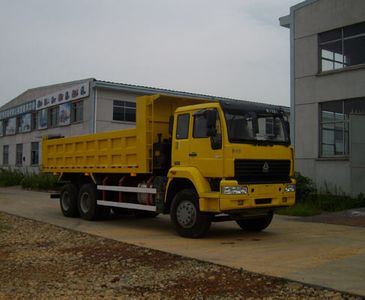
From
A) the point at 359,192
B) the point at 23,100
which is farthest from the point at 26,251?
the point at 23,100

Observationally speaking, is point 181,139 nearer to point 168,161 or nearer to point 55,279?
point 168,161

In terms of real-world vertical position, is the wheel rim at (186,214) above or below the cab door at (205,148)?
below

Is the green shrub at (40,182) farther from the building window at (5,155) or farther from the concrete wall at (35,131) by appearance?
the building window at (5,155)

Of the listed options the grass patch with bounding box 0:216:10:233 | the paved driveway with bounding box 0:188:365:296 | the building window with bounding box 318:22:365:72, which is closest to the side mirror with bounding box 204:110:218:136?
the paved driveway with bounding box 0:188:365:296

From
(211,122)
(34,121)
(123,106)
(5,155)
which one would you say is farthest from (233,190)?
(5,155)

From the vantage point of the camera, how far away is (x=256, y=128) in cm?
1127

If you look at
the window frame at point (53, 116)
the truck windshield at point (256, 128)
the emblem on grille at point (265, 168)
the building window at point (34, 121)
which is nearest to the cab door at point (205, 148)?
the truck windshield at point (256, 128)

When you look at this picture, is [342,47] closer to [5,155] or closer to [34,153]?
[34,153]

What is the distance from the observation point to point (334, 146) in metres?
20.0

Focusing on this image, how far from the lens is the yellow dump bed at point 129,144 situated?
12766 mm

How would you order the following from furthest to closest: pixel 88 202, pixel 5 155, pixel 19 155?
pixel 5 155 → pixel 19 155 → pixel 88 202

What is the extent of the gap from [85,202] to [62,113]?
959 inches

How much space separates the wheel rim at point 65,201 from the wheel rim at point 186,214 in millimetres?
5466

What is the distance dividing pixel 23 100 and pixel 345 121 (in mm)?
33339
